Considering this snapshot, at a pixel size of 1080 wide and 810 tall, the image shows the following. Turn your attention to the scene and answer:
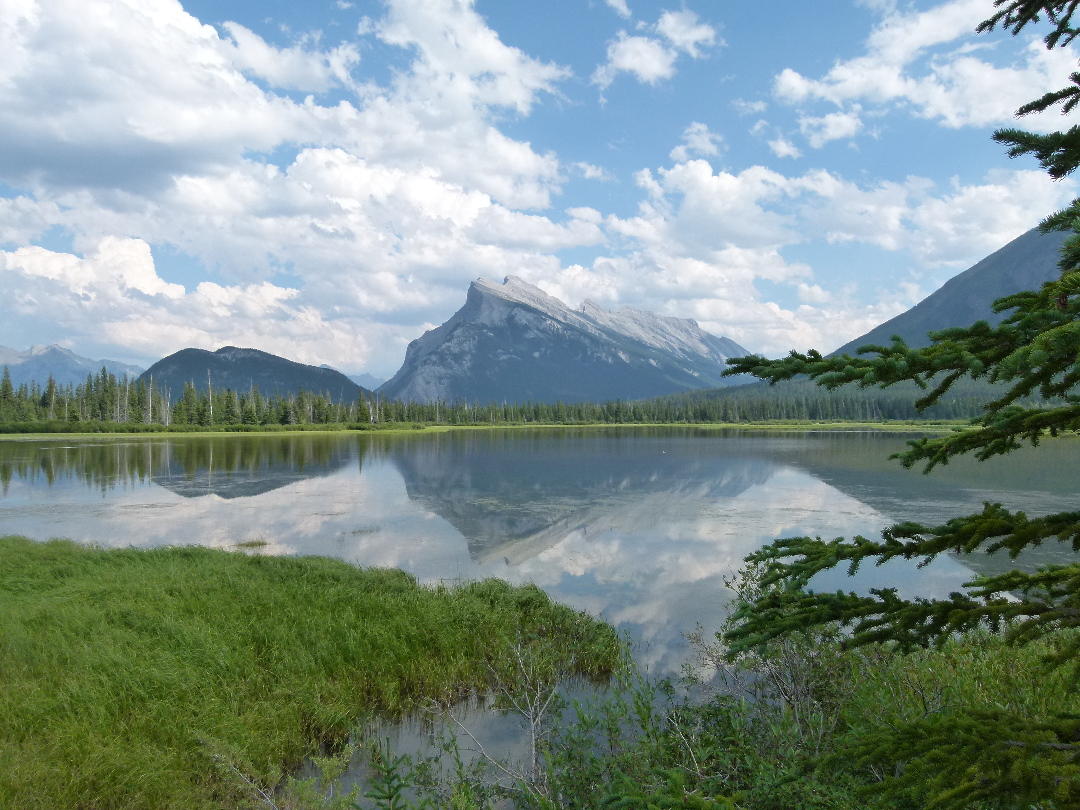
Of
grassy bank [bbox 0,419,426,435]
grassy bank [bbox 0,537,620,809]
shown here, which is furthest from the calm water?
grassy bank [bbox 0,419,426,435]

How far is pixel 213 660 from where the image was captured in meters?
12.8

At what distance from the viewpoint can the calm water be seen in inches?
879

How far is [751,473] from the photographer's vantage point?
58.3 meters

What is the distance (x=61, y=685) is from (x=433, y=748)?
739cm

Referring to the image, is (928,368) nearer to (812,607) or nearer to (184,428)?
(812,607)

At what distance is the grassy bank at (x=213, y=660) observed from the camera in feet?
30.0

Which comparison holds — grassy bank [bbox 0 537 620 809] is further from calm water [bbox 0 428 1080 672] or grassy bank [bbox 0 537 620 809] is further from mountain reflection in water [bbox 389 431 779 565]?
mountain reflection in water [bbox 389 431 779 565]

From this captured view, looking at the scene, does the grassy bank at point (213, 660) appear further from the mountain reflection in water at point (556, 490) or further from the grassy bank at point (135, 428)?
the grassy bank at point (135, 428)

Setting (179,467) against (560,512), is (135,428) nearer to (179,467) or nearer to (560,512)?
(179,467)

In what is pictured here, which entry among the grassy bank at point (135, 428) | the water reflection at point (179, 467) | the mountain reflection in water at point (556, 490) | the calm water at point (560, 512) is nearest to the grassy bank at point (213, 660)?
the calm water at point (560, 512)

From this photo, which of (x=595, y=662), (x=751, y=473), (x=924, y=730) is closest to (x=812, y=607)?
(x=924, y=730)

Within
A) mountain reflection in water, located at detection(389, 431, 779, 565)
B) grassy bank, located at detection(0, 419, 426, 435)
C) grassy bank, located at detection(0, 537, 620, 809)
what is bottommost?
mountain reflection in water, located at detection(389, 431, 779, 565)

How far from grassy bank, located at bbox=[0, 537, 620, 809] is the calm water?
4.24 metres

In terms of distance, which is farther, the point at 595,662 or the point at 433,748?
the point at 595,662
